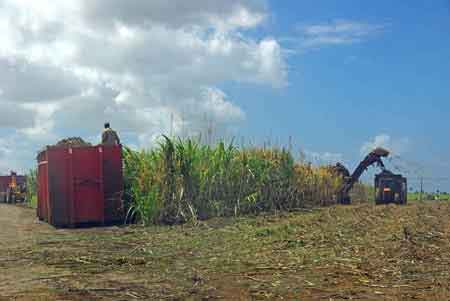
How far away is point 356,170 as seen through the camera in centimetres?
2138

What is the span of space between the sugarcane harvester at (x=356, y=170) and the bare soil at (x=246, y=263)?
937cm

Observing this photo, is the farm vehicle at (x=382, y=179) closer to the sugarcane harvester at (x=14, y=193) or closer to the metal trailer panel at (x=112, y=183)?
the metal trailer panel at (x=112, y=183)

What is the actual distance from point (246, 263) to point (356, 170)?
1472 centimetres

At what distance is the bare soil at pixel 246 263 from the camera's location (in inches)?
223

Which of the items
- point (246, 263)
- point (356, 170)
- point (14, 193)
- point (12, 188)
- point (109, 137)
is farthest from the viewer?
point (12, 188)

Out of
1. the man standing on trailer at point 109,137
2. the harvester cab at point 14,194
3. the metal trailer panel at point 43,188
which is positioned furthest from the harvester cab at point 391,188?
the harvester cab at point 14,194

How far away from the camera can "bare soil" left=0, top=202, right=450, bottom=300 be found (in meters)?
5.66

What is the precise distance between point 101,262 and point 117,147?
7.11m

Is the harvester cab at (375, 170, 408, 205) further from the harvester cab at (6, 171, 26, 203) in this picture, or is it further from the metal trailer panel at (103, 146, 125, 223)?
the harvester cab at (6, 171, 26, 203)

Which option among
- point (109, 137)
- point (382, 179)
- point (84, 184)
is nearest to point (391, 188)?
point (382, 179)

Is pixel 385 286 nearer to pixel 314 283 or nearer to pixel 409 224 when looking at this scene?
pixel 314 283

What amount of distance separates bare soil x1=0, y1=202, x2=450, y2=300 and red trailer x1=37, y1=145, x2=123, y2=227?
2.79 m

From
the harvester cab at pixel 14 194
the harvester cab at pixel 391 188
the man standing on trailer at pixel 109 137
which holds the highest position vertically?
the man standing on trailer at pixel 109 137

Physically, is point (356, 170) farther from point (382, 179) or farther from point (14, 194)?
point (14, 194)
